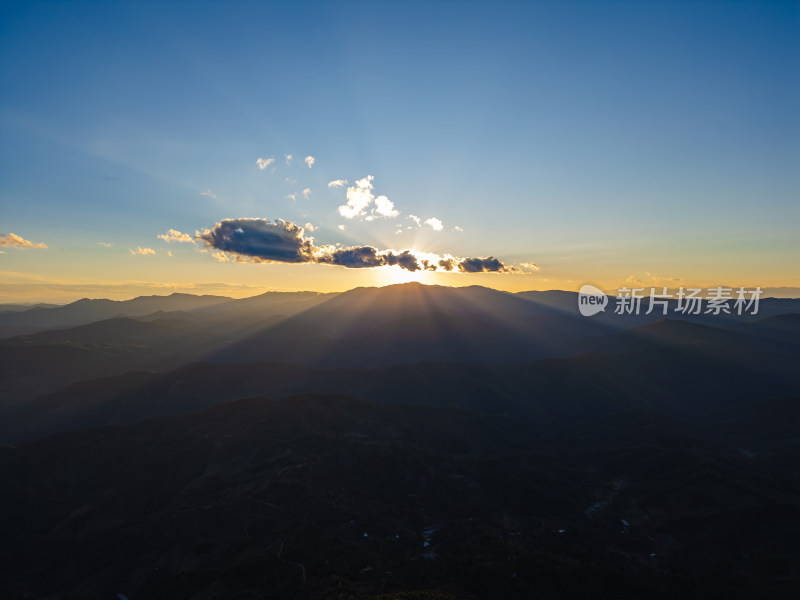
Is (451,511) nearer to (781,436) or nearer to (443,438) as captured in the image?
(443,438)

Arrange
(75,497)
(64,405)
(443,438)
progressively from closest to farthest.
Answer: (75,497) < (443,438) < (64,405)

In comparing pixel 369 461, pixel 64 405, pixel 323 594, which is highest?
pixel 323 594

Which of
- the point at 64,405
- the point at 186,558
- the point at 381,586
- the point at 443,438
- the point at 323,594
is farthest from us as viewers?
the point at 64,405

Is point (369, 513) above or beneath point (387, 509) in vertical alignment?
above

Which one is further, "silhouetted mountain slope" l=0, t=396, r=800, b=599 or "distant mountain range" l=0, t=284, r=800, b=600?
"distant mountain range" l=0, t=284, r=800, b=600

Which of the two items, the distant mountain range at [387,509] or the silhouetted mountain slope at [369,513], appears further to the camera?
the distant mountain range at [387,509]

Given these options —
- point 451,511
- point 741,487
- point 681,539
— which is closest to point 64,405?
point 451,511

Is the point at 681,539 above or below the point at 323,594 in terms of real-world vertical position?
below

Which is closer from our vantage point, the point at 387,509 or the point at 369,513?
the point at 369,513
